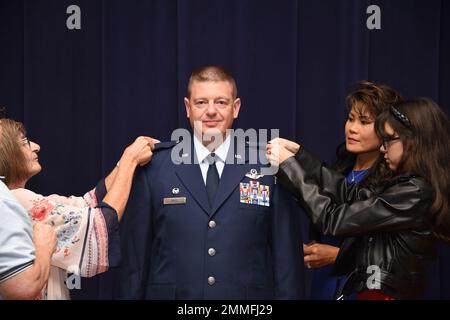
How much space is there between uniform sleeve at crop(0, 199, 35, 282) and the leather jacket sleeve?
38.8 inches

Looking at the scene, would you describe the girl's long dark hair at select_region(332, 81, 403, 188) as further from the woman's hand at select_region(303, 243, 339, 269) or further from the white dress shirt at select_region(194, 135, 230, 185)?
the white dress shirt at select_region(194, 135, 230, 185)

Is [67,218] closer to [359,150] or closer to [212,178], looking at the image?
[212,178]

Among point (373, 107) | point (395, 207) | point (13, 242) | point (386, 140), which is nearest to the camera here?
point (13, 242)

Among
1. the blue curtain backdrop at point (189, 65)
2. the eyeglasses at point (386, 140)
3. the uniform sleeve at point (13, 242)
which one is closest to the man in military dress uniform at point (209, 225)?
the eyeglasses at point (386, 140)

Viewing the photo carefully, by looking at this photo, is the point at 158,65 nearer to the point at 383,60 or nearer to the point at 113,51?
the point at 113,51

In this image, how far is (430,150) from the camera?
221cm

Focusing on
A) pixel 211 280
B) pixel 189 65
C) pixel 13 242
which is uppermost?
pixel 189 65

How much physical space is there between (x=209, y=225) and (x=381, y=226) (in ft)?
2.03

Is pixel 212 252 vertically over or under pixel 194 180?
under

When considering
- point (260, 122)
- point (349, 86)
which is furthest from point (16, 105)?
point (349, 86)

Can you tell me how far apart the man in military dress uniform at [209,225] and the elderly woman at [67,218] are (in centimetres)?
6

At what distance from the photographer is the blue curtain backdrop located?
317 cm

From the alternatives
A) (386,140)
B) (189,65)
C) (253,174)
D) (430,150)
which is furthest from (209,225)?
(189,65)

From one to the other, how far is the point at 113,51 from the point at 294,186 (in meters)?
1.45
